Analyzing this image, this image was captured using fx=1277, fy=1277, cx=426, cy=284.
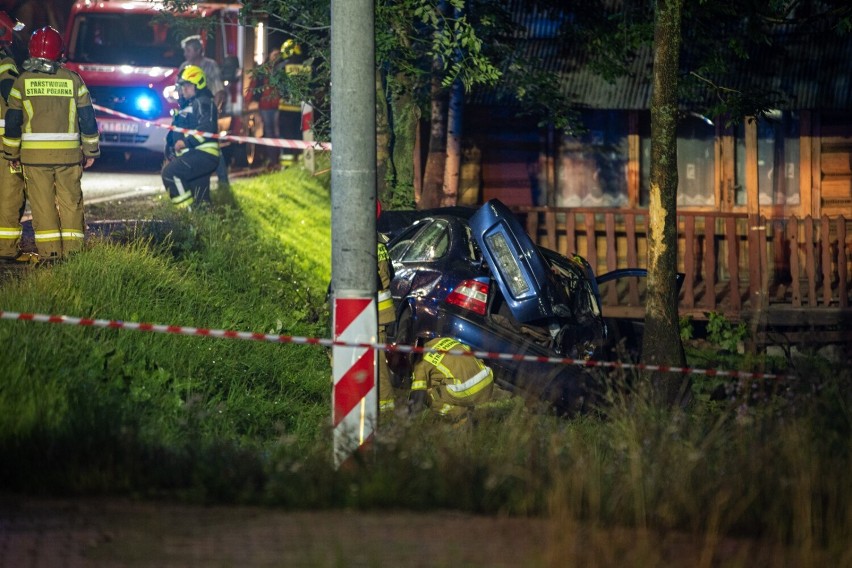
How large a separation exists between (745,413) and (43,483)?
4161mm

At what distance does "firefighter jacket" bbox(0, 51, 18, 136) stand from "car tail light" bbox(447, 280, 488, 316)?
4273 millimetres

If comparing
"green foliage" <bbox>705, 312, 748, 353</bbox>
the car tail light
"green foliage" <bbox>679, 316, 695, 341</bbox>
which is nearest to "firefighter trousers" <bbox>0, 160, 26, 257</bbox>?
the car tail light

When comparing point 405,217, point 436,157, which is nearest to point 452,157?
point 436,157

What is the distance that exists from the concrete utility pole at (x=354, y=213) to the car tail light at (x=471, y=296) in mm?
2613

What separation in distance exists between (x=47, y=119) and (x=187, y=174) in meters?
3.96

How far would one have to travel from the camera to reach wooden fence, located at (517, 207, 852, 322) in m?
14.7

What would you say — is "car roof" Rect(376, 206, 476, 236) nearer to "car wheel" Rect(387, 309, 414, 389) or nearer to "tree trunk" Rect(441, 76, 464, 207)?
"car wheel" Rect(387, 309, 414, 389)

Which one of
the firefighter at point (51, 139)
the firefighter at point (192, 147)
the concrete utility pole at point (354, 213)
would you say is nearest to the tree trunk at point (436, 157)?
the firefighter at point (192, 147)

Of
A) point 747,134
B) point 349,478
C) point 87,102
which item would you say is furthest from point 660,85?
point 747,134

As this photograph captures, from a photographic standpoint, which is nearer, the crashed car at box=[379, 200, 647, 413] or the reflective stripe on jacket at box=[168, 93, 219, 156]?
the crashed car at box=[379, 200, 647, 413]

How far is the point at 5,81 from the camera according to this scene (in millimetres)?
11172

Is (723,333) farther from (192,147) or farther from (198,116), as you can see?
(198,116)

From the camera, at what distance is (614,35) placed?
47.2 feet

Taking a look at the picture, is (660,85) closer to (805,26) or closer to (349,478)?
(349,478)
